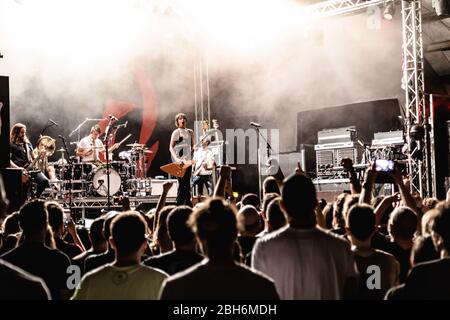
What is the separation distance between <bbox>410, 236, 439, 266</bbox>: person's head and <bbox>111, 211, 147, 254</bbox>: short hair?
128cm

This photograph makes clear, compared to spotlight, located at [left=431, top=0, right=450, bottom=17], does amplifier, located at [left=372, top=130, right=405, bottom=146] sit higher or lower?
lower

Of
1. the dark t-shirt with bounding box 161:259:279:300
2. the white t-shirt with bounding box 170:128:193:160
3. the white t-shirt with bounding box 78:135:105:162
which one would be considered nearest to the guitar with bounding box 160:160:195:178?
the white t-shirt with bounding box 170:128:193:160

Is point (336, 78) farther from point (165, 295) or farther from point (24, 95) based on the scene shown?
point (165, 295)

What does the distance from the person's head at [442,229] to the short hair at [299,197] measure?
20.6 inches

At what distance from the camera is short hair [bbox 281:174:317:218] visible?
8.91 feet

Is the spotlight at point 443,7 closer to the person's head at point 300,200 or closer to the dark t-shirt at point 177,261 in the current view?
the person's head at point 300,200

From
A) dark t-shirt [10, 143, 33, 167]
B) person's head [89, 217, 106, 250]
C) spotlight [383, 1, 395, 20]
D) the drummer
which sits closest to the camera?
person's head [89, 217, 106, 250]

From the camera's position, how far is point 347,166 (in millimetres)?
4797

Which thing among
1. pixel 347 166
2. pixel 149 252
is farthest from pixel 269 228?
pixel 347 166

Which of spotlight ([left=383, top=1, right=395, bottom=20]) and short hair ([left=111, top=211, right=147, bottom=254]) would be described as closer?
short hair ([left=111, top=211, right=147, bottom=254])

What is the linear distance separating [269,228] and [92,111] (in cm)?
1247

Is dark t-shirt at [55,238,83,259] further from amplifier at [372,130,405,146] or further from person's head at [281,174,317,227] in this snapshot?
amplifier at [372,130,405,146]

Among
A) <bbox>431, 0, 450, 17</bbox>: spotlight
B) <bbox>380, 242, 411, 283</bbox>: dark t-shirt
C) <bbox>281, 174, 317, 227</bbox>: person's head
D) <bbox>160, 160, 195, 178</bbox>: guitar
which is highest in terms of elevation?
<bbox>431, 0, 450, 17</bbox>: spotlight

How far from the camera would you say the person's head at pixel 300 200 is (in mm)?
2715
